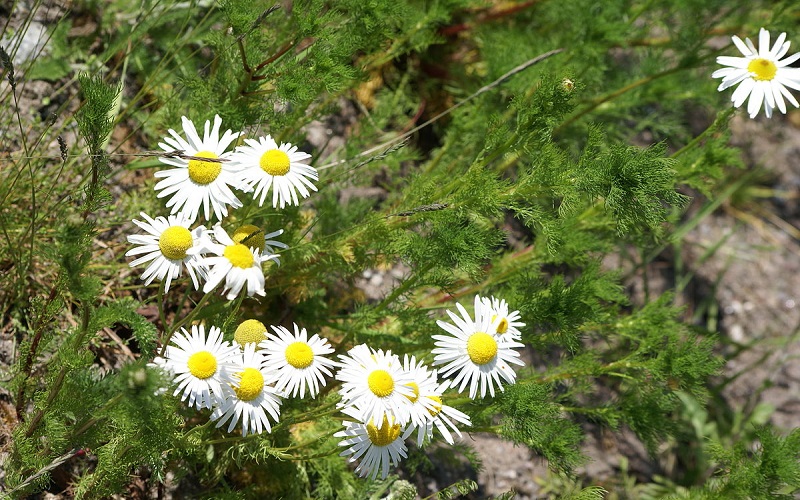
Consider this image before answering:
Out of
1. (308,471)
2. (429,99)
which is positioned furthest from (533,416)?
(429,99)

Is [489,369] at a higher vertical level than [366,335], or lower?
lower

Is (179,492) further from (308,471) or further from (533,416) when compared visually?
(533,416)

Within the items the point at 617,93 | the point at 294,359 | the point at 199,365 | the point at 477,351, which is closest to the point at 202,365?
the point at 199,365

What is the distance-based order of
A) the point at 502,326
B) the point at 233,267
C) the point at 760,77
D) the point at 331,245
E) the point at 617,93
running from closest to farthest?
the point at 233,267 → the point at 502,326 → the point at 760,77 → the point at 331,245 → the point at 617,93

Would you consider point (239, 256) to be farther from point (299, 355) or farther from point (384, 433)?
point (384, 433)

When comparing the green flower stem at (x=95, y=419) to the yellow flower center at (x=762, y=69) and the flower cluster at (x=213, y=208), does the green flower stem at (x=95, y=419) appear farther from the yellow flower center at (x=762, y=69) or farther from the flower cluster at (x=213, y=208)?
the yellow flower center at (x=762, y=69)
